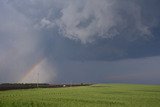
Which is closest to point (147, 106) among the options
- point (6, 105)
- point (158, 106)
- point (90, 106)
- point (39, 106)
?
point (158, 106)

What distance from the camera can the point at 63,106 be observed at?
41.6m

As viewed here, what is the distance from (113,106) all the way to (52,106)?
8.47m

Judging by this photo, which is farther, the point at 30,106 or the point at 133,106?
the point at 133,106

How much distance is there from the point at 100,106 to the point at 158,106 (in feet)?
26.7

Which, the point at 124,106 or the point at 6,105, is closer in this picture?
the point at 6,105

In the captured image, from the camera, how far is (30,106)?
4041 cm

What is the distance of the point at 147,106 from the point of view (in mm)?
43281

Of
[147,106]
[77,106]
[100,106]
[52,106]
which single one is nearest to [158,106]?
[147,106]

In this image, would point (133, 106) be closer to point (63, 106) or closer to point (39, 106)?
point (63, 106)

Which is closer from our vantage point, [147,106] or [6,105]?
[6,105]

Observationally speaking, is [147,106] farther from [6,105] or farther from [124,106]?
[6,105]

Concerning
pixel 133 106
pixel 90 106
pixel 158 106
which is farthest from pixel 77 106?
pixel 158 106

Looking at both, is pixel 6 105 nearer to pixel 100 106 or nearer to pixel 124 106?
pixel 100 106

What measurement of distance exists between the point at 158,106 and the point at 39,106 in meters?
16.5
